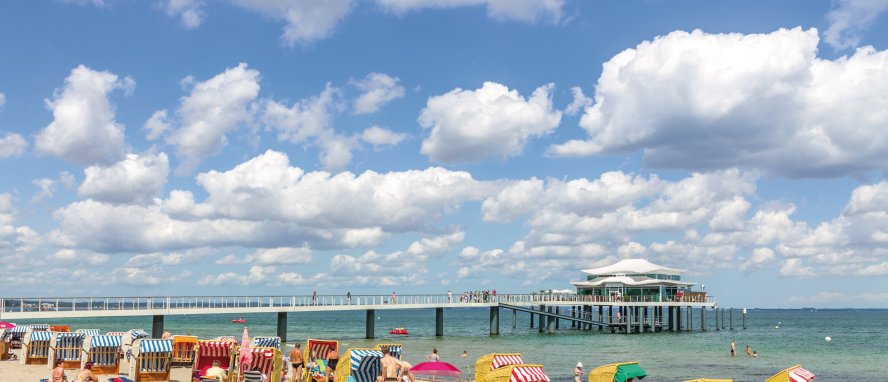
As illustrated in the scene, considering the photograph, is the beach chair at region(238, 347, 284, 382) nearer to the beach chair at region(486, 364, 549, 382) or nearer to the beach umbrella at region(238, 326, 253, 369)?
the beach umbrella at region(238, 326, 253, 369)

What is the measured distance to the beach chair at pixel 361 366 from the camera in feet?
59.6

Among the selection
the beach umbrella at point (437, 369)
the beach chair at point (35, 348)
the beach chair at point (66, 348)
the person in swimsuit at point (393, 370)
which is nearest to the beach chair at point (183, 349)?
the beach chair at point (66, 348)

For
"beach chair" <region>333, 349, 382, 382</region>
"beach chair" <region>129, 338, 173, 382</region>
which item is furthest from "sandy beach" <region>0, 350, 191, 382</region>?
"beach chair" <region>333, 349, 382, 382</region>

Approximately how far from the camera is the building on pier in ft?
195

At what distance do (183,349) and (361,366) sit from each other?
21.9ft

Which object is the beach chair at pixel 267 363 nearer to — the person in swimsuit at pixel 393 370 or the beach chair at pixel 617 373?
the person in swimsuit at pixel 393 370

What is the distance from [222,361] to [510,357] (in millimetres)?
7616

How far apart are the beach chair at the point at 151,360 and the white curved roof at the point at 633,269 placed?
4697 cm

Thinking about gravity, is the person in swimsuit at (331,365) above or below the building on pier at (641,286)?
below

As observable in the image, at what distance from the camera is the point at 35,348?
24.6 meters

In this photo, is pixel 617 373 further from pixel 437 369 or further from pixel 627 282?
pixel 627 282

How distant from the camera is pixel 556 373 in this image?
97.6ft

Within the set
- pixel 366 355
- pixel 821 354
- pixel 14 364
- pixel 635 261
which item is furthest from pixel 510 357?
pixel 635 261

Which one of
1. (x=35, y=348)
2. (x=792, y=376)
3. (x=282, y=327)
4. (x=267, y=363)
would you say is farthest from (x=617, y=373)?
(x=282, y=327)
